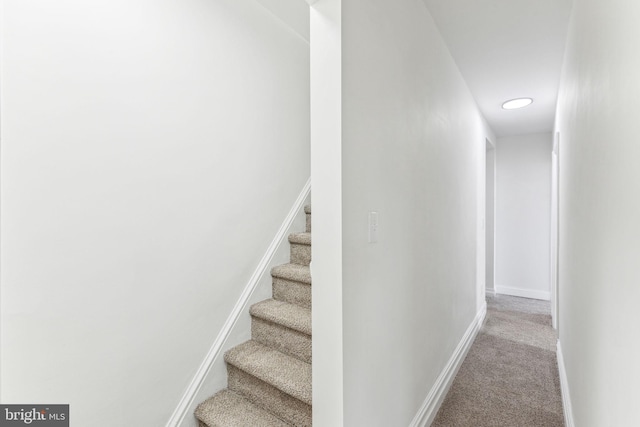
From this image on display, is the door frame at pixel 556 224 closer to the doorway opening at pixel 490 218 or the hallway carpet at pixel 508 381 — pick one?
the hallway carpet at pixel 508 381

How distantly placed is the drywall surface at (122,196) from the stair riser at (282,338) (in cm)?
26

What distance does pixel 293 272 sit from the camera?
1898 millimetres

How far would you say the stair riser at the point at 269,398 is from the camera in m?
1.38

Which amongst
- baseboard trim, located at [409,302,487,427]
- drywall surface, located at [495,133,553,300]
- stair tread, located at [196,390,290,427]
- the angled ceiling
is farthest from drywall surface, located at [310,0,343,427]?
drywall surface, located at [495,133,553,300]

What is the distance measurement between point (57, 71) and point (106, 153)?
32 centimetres

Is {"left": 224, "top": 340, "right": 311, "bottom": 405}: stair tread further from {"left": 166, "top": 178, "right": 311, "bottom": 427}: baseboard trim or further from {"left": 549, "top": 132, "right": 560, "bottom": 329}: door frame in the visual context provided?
{"left": 549, "top": 132, "right": 560, "bottom": 329}: door frame

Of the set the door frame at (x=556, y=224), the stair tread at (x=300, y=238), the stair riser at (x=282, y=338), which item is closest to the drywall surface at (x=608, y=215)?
the stair riser at (x=282, y=338)

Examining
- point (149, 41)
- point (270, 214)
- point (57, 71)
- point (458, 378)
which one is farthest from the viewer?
point (458, 378)

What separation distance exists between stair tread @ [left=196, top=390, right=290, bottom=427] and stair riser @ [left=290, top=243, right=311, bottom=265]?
0.88m

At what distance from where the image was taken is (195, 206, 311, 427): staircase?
55.7 inches

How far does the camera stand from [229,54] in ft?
5.81

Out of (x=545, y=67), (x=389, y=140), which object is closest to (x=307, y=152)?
(x=389, y=140)

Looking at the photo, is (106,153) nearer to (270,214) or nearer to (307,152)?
(270,214)

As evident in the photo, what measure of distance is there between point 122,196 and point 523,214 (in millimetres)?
5089
